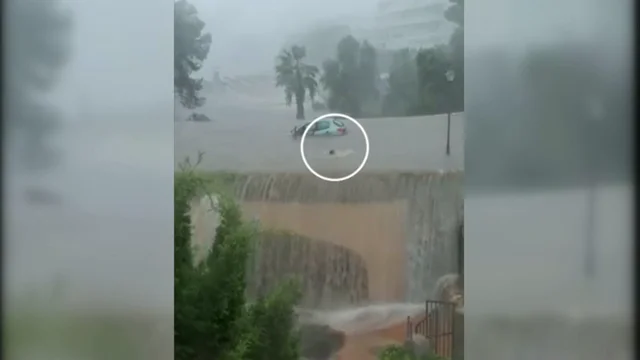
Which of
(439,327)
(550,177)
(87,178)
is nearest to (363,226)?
(439,327)

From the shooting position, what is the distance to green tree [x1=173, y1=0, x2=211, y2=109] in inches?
43.4

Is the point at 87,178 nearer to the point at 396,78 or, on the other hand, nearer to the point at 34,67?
the point at 34,67

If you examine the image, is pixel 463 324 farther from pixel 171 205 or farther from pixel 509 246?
pixel 171 205

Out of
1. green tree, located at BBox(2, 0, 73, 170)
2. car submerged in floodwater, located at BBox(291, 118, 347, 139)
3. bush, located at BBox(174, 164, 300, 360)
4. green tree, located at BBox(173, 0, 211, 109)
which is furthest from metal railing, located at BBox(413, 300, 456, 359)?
green tree, located at BBox(2, 0, 73, 170)

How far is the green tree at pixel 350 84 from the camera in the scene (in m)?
1.11

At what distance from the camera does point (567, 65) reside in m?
1.12

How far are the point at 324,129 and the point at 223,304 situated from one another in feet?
1.20

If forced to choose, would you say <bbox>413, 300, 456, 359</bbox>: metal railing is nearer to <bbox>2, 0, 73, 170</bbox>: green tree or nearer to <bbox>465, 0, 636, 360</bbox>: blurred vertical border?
<bbox>465, 0, 636, 360</bbox>: blurred vertical border

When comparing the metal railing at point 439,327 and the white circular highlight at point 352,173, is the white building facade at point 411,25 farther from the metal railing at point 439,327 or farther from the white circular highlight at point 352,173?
the metal railing at point 439,327

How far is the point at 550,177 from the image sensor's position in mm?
1116

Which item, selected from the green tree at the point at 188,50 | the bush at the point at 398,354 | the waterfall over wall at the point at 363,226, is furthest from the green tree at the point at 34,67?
the bush at the point at 398,354

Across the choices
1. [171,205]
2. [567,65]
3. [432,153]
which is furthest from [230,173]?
[567,65]

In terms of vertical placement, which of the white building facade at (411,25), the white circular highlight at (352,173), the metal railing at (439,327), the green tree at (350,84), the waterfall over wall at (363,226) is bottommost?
the metal railing at (439,327)

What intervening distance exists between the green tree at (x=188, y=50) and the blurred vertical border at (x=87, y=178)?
0.02 meters
